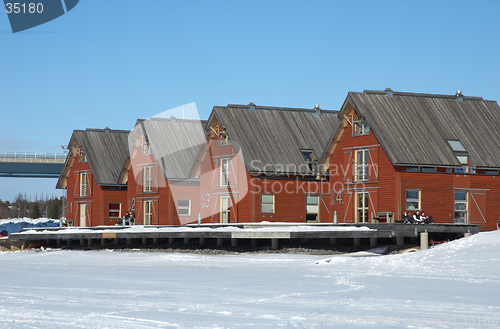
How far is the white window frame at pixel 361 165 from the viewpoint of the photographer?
35969 millimetres

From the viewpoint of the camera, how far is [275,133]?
4225 centimetres

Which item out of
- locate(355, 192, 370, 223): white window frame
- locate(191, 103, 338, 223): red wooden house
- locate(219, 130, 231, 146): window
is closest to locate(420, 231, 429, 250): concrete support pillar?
locate(355, 192, 370, 223): white window frame

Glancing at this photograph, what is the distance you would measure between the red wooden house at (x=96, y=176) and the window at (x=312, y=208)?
1664 centimetres

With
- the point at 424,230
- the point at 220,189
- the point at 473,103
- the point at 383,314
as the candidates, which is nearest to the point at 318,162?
the point at 220,189

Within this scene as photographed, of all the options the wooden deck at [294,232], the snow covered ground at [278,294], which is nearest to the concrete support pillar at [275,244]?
the wooden deck at [294,232]

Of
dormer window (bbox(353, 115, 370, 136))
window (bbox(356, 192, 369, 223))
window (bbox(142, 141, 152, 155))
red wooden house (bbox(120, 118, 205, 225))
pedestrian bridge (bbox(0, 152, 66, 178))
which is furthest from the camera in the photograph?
pedestrian bridge (bbox(0, 152, 66, 178))

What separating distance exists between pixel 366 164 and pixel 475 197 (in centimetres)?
563

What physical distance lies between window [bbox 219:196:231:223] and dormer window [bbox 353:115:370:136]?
362 inches

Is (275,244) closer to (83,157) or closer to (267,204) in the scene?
(267,204)

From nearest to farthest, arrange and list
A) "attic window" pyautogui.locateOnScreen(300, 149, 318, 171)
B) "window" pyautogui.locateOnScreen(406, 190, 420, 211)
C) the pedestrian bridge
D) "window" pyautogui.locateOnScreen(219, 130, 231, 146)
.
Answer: "window" pyautogui.locateOnScreen(406, 190, 420, 211), "attic window" pyautogui.locateOnScreen(300, 149, 318, 171), "window" pyautogui.locateOnScreen(219, 130, 231, 146), the pedestrian bridge

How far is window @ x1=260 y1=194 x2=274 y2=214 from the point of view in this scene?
39719 millimetres

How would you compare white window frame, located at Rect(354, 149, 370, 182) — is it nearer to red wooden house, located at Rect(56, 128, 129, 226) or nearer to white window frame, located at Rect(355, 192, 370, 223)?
white window frame, located at Rect(355, 192, 370, 223)

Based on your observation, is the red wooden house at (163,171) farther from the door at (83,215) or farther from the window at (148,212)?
the door at (83,215)

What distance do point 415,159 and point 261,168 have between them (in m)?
9.26
